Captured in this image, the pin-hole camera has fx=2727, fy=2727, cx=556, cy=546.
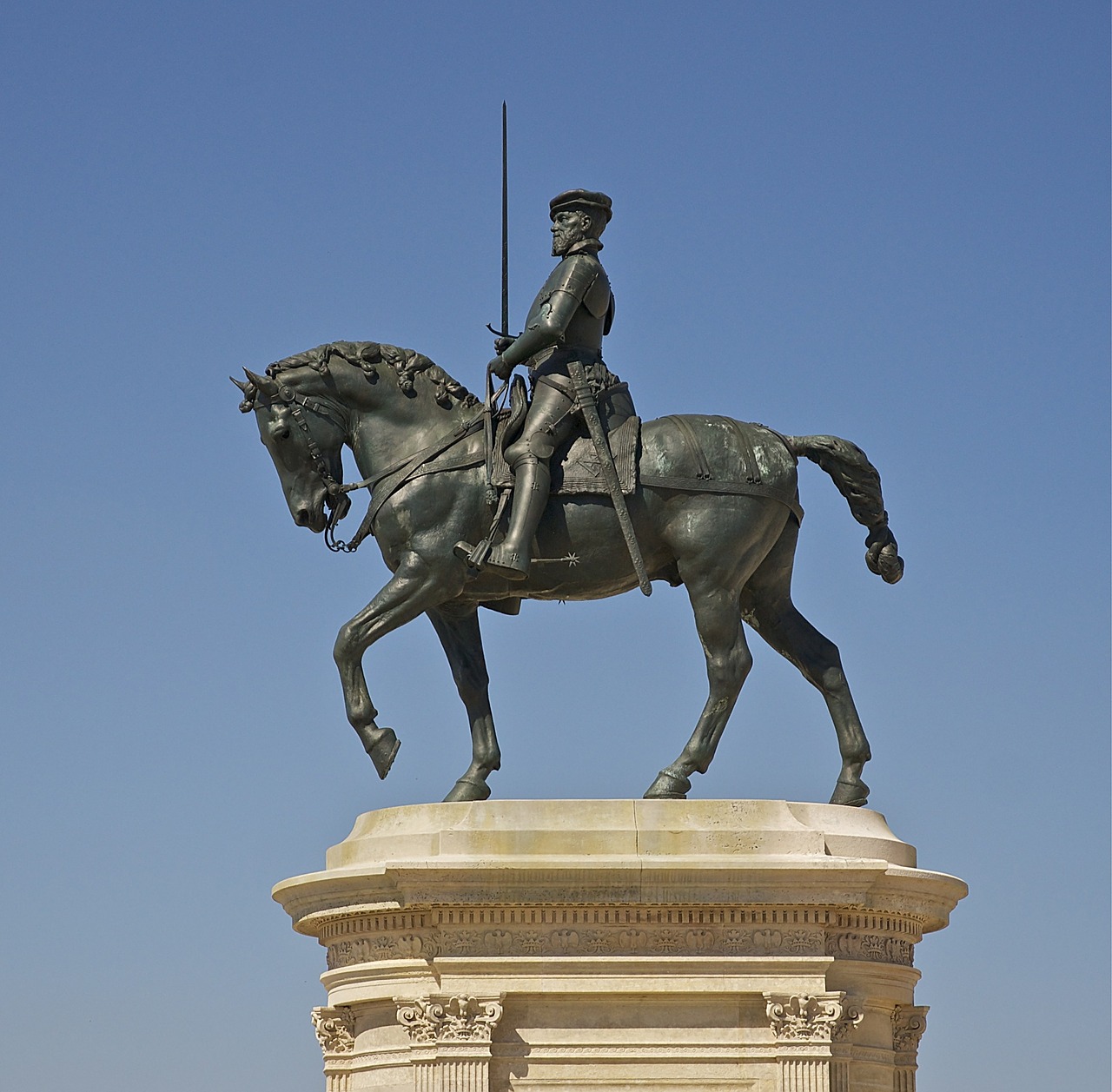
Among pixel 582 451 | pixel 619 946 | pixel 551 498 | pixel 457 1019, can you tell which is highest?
pixel 582 451

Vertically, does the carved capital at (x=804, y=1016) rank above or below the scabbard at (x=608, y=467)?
below

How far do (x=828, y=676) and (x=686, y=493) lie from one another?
215cm

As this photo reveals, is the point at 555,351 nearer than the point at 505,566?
No

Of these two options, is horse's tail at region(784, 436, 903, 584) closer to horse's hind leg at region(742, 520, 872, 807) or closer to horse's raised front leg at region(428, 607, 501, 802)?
horse's hind leg at region(742, 520, 872, 807)

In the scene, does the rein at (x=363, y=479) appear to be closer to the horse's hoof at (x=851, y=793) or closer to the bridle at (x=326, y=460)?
the bridle at (x=326, y=460)

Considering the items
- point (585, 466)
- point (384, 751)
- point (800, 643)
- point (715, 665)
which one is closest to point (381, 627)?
point (384, 751)

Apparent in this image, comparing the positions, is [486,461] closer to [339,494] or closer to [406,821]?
[339,494]

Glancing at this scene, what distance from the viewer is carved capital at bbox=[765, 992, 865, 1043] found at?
21844mm

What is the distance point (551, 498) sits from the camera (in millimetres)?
23109

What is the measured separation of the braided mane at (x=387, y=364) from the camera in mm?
23594

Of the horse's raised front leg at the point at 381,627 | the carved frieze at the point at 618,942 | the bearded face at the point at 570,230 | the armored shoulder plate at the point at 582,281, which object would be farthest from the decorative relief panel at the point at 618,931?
the bearded face at the point at 570,230

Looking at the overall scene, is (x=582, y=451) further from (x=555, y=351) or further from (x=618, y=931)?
(x=618, y=931)

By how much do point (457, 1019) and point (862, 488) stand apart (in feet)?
19.9

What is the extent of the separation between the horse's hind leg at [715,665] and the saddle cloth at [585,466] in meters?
1.13
